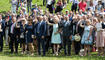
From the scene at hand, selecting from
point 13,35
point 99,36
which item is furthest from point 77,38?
point 13,35

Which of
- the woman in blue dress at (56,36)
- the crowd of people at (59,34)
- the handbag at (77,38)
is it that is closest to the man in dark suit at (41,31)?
the crowd of people at (59,34)

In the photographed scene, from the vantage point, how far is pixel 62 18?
22812 millimetres

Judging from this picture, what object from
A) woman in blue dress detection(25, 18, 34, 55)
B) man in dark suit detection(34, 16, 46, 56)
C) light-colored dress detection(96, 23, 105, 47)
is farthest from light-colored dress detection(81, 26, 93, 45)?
woman in blue dress detection(25, 18, 34, 55)

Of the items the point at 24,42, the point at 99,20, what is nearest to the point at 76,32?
the point at 99,20

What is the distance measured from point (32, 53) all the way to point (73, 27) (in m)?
3.04

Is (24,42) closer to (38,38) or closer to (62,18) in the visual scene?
(38,38)

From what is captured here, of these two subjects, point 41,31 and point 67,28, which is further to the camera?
point 41,31

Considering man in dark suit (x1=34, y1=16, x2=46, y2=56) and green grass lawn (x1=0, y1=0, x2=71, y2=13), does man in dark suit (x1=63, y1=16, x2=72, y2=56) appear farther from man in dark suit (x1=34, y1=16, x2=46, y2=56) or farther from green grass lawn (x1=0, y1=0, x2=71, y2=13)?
green grass lawn (x1=0, y1=0, x2=71, y2=13)

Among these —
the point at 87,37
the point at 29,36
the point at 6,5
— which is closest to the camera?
the point at 87,37

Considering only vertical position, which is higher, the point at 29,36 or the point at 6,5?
the point at 6,5

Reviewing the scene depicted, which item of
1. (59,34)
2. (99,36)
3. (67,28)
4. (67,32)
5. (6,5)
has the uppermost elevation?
(6,5)

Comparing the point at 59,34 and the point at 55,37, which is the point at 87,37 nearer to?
the point at 59,34

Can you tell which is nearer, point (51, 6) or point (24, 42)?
point (24, 42)

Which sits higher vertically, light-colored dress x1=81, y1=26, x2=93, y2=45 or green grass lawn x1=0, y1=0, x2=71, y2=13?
green grass lawn x1=0, y1=0, x2=71, y2=13
